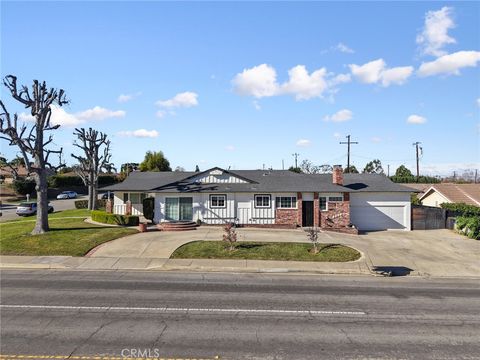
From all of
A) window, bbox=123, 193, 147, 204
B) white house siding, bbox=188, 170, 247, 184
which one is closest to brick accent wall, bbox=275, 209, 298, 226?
white house siding, bbox=188, 170, 247, 184

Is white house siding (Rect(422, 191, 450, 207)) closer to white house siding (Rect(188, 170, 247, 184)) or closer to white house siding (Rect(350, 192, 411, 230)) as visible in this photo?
white house siding (Rect(350, 192, 411, 230))

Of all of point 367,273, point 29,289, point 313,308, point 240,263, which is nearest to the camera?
point 313,308

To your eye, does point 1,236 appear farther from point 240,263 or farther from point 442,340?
point 442,340

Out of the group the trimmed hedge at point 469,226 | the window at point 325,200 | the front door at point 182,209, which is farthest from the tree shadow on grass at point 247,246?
the trimmed hedge at point 469,226

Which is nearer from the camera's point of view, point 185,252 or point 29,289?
point 29,289

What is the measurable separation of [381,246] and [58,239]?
66.1 ft

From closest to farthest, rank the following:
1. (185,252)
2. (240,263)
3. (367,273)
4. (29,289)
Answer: (29,289) → (367,273) → (240,263) → (185,252)

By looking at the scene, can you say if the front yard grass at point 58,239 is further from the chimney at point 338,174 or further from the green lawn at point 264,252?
the chimney at point 338,174

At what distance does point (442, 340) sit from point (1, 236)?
25.8m

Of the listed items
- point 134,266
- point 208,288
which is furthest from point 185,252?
point 208,288

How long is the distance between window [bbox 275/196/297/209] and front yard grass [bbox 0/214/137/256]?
11.3 m

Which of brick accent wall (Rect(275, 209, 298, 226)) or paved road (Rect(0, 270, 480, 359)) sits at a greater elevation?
brick accent wall (Rect(275, 209, 298, 226))

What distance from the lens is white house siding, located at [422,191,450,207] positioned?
41375 mm

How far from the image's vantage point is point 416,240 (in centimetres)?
2802
